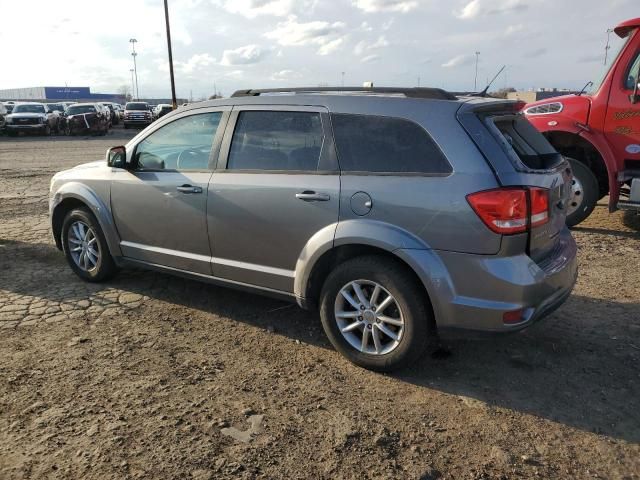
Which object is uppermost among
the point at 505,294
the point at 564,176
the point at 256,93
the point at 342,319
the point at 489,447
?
the point at 256,93

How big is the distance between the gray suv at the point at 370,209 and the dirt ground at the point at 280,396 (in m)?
0.33

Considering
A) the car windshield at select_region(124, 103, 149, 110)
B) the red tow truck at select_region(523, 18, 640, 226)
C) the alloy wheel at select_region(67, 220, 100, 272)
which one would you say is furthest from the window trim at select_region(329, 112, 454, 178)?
the car windshield at select_region(124, 103, 149, 110)

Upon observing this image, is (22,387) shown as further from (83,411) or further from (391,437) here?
(391,437)

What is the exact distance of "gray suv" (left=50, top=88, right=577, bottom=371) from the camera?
3105mm

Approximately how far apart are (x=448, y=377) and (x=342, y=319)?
0.79 metres

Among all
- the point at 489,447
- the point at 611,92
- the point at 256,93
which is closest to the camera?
the point at 489,447

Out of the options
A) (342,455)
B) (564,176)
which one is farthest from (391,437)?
(564,176)

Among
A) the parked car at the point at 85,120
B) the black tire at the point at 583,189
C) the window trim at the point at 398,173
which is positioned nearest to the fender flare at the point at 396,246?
the window trim at the point at 398,173

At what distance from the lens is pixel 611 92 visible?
21.7ft

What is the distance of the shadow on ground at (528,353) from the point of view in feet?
10.5

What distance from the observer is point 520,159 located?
3328 millimetres

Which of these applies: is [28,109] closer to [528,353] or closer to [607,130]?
[607,130]

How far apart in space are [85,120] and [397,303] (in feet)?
98.4

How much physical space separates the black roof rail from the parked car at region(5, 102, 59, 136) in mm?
29106
